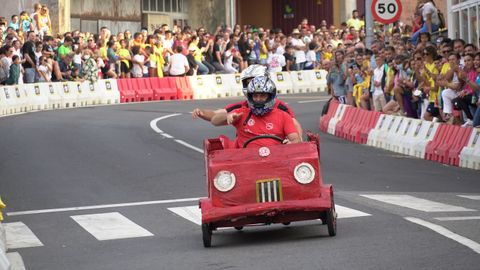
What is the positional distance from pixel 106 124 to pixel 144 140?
4729mm

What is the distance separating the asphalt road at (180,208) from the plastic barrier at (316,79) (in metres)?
19.9

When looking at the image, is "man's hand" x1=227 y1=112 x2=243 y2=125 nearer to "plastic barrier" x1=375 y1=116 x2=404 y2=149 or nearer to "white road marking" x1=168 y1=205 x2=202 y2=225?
"white road marking" x1=168 y1=205 x2=202 y2=225

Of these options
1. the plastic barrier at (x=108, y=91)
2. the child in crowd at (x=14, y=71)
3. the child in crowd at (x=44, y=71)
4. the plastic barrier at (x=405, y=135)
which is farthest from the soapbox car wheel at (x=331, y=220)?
the plastic barrier at (x=108, y=91)

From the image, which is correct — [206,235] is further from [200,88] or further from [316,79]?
[316,79]

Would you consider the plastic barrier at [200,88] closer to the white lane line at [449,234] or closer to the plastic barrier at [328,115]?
the plastic barrier at [328,115]

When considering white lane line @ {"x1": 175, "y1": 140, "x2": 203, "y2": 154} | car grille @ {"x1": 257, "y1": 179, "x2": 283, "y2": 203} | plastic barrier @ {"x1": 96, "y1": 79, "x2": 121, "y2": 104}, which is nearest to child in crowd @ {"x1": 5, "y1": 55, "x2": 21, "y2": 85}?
plastic barrier @ {"x1": 96, "y1": 79, "x2": 121, "y2": 104}

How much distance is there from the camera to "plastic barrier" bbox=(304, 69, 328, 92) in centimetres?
5056

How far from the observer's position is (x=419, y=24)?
111ft

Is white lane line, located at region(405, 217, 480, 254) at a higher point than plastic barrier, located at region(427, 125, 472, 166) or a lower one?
lower

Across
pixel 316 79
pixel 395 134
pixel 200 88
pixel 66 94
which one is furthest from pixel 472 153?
pixel 316 79

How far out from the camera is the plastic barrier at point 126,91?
146 feet

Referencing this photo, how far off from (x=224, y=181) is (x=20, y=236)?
2.94 m

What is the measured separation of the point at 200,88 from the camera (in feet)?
155

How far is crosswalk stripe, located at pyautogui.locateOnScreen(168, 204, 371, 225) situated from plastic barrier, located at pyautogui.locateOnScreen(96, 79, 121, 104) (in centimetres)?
2735
